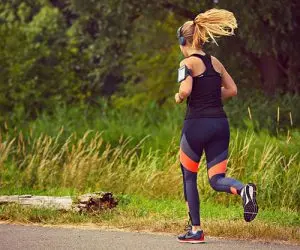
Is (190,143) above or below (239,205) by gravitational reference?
above

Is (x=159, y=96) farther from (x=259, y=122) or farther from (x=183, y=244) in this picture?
(x=183, y=244)

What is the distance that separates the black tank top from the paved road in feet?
3.75

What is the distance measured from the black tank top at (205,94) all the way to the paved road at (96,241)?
45.0 inches

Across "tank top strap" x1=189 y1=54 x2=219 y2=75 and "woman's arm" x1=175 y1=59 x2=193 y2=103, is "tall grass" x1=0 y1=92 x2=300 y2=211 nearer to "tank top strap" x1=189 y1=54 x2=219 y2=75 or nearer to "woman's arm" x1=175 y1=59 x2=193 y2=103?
"tank top strap" x1=189 y1=54 x2=219 y2=75

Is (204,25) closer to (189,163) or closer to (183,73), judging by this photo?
(183,73)

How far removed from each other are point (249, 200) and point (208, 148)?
64 cm

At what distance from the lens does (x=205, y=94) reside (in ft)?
28.2

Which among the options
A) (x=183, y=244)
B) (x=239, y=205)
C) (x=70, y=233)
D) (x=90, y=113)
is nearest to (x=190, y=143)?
(x=183, y=244)

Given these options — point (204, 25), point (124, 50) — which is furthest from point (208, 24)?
point (124, 50)

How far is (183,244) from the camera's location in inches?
345

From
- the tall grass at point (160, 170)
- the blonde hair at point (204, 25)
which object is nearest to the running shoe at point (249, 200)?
the blonde hair at point (204, 25)

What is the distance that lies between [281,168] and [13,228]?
15.2ft

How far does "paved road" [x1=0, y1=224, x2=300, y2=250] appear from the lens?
28.4ft

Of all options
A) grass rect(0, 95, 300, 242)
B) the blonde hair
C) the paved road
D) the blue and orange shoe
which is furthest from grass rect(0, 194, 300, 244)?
the blonde hair
